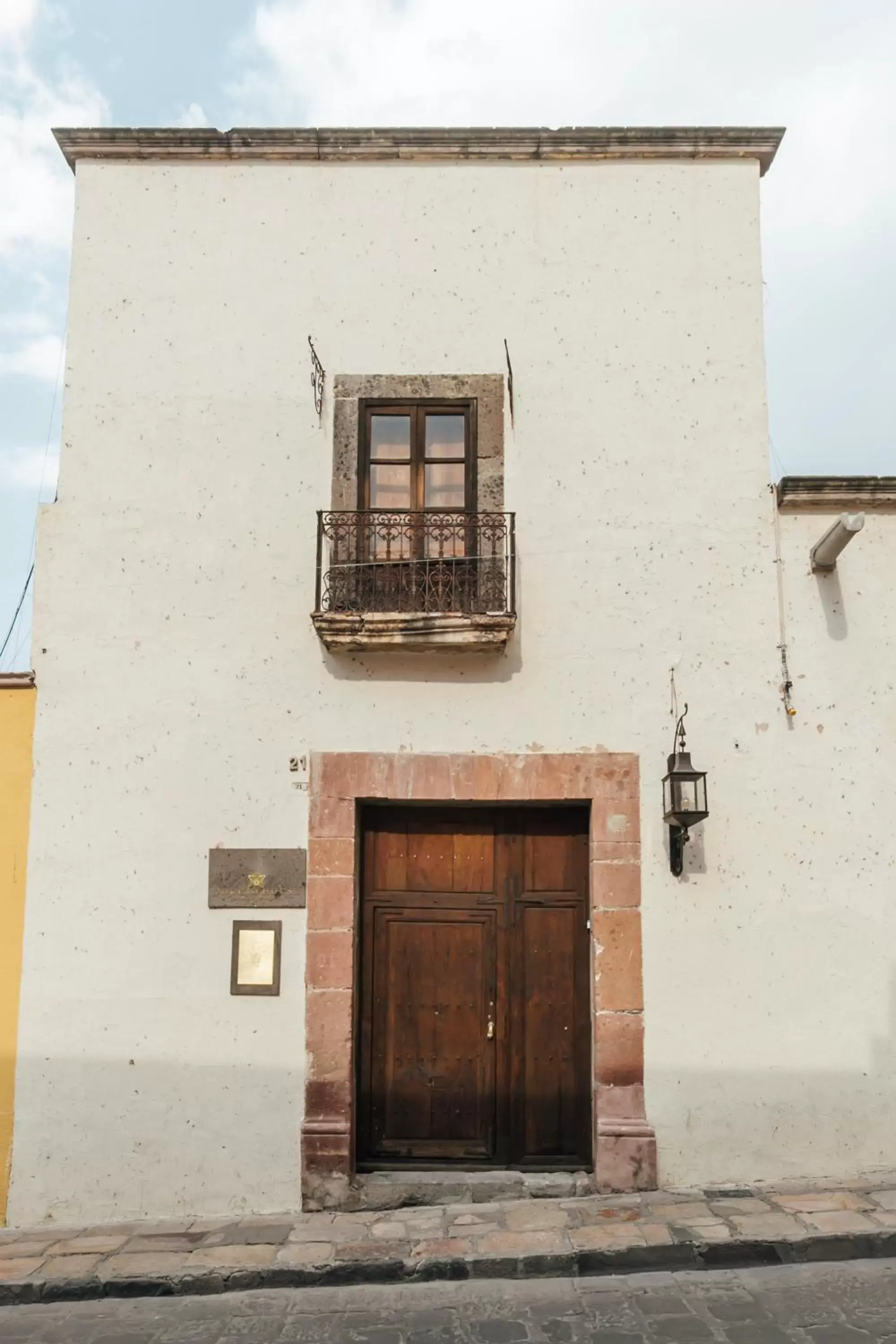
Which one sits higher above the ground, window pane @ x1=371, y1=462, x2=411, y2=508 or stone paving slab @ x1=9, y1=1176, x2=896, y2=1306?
window pane @ x1=371, y1=462, x2=411, y2=508

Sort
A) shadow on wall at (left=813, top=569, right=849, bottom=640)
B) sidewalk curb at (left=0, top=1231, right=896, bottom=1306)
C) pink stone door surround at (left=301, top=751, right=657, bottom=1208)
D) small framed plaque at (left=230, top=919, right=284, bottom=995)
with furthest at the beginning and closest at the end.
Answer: shadow on wall at (left=813, top=569, right=849, bottom=640) → small framed plaque at (left=230, top=919, right=284, bottom=995) → pink stone door surround at (left=301, top=751, right=657, bottom=1208) → sidewalk curb at (left=0, top=1231, right=896, bottom=1306)

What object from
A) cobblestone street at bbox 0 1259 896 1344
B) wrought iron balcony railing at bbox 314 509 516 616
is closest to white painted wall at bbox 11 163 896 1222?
wrought iron balcony railing at bbox 314 509 516 616

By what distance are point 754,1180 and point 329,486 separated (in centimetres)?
479

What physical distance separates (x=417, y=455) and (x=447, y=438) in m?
0.22

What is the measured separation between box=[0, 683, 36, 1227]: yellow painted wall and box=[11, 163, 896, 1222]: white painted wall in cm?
10

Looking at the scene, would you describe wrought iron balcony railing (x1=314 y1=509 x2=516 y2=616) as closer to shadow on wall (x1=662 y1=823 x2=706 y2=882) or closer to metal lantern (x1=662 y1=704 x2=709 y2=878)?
metal lantern (x1=662 y1=704 x2=709 y2=878)

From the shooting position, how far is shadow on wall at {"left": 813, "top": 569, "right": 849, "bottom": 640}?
6.54 meters

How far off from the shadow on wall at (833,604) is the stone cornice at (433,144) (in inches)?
109

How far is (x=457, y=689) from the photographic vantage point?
651cm

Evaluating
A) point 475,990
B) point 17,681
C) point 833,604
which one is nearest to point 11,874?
point 17,681

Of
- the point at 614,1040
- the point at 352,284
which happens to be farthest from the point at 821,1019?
the point at 352,284

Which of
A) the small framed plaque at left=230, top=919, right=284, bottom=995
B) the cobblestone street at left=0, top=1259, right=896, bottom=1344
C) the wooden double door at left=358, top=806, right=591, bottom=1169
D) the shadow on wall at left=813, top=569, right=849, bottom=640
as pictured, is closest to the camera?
the cobblestone street at left=0, top=1259, right=896, bottom=1344

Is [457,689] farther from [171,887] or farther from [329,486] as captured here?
[171,887]

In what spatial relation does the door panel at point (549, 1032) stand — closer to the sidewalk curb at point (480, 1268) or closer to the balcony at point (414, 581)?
the sidewalk curb at point (480, 1268)
